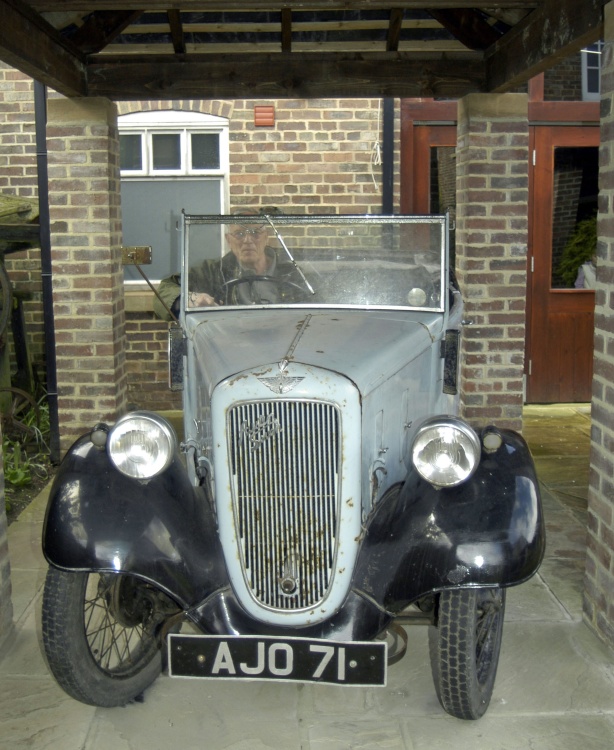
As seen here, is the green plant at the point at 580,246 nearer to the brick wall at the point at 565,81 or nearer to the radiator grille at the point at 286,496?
the brick wall at the point at 565,81

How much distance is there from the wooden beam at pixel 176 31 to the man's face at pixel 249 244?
1.77 meters

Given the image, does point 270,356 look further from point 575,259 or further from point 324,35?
point 575,259

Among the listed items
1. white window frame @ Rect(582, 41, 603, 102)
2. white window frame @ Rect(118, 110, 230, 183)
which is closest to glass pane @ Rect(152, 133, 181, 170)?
white window frame @ Rect(118, 110, 230, 183)

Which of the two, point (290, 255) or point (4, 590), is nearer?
point (4, 590)

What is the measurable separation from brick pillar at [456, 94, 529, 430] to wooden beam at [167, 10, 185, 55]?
71.5 inches

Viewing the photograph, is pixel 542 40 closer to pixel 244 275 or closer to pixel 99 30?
pixel 244 275

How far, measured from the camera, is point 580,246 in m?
8.37

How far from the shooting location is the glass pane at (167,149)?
26.3 feet

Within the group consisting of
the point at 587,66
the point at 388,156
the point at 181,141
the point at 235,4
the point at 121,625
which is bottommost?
the point at 121,625

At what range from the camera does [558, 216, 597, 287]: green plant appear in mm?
8336

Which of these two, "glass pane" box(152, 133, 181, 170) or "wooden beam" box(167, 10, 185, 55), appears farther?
"glass pane" box(152, 133, 181, 170)

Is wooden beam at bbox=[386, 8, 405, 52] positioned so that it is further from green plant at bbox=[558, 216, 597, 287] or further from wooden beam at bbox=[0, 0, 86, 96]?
green plant at bbox=[558, 216, 597, 287]

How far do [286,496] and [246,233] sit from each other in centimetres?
154

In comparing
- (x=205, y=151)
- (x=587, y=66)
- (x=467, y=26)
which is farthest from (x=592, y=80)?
(x=205, y=151)
